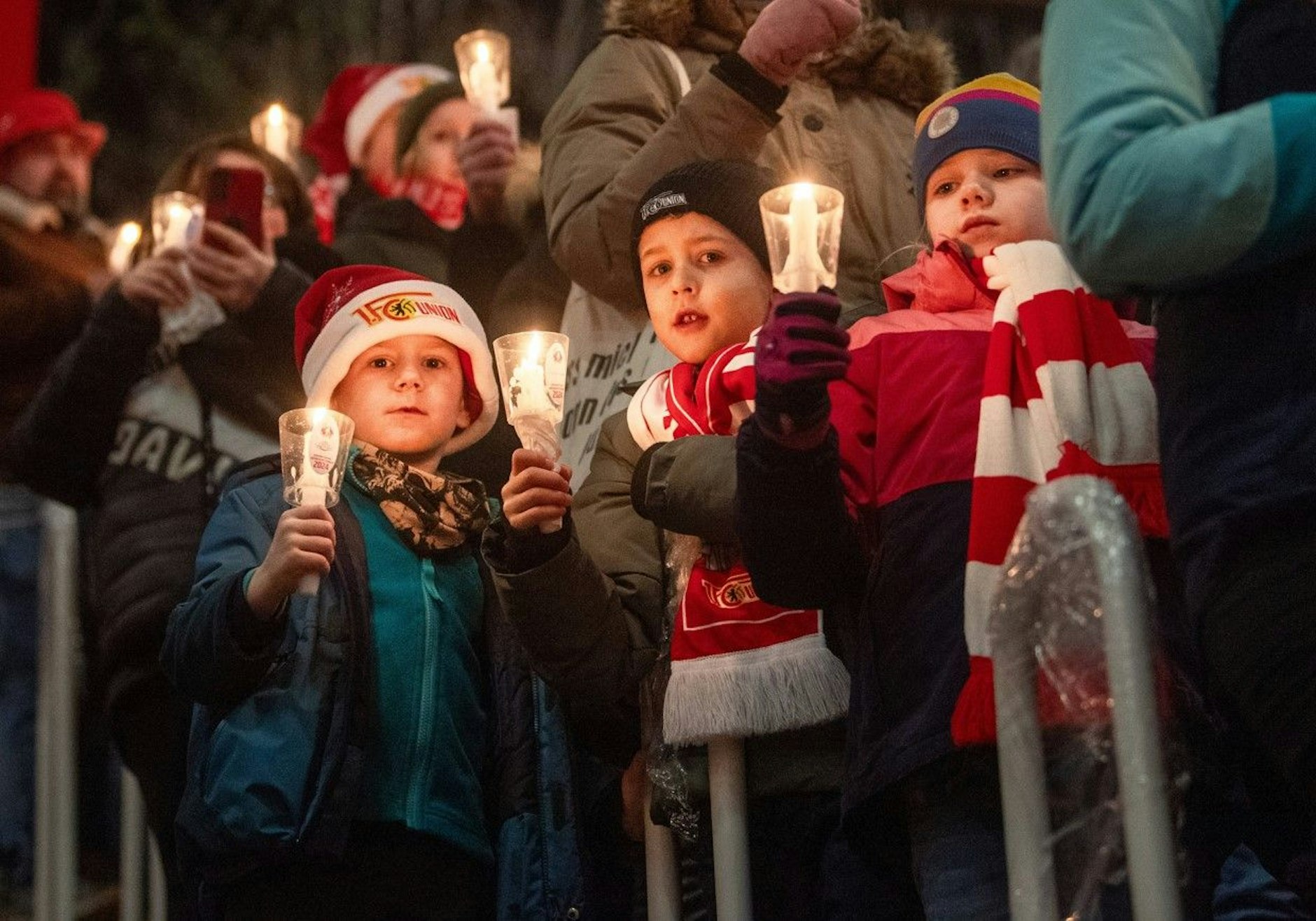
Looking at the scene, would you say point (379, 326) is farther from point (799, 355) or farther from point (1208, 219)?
point (1208, 219)

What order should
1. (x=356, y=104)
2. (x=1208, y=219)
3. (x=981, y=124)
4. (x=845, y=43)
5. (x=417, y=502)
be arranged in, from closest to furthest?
(x=1208, y=219), (x=981, y=124), (x=417, y=502), (x=845, y=43), (x=356, y=104)

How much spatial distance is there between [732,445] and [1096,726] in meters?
1.00

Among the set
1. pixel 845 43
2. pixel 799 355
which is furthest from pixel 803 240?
pixel 845 43

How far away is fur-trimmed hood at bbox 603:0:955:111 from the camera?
409cm

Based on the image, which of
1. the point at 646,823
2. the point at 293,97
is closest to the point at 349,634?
the point at 646,823

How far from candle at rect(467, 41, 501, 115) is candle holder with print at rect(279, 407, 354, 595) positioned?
1470 mm

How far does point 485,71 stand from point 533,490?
162cm

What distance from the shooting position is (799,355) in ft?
8.22

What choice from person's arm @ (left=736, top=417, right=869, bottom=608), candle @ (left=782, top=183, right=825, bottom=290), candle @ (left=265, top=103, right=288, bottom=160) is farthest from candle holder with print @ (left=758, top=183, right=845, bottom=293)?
candle @ (left=265, top=103, right=288, bottom=160)

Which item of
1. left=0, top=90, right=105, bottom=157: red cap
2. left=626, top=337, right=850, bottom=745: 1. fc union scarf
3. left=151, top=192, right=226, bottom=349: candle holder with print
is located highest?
left=0, top=90, right=105, bottom=157: red cap

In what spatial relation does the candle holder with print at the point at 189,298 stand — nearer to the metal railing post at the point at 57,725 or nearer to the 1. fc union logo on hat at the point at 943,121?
the metal railing post at the point at 57,725

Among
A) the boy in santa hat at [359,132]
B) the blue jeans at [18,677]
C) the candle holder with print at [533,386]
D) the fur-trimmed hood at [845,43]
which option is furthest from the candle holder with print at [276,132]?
the candle holder with print at [533,386]

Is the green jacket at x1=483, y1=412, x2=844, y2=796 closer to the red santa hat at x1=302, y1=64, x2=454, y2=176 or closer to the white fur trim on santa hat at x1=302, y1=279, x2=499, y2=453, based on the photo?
the white fur trim on santa hat at x1=302, y1=279, x2=499, y2=453

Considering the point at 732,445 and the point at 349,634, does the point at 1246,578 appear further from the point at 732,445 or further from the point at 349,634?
the point at 349,634
